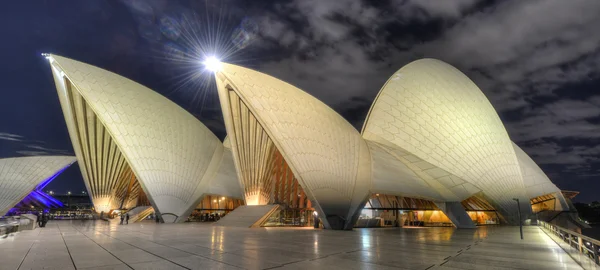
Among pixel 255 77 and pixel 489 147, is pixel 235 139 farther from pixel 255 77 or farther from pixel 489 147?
pixel 489 147

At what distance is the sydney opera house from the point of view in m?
18.5

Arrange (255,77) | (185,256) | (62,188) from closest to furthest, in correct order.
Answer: (185,256), (255,77), (62,188)

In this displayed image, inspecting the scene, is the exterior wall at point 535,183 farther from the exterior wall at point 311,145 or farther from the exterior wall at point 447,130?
the exterior wall at point 311,145

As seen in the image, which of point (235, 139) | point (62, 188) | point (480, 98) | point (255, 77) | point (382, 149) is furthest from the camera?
point (62, 188)

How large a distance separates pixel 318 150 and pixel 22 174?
35.8 m

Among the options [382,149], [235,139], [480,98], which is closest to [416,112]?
[382,149]

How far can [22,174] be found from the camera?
34.7 m

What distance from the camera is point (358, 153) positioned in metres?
20.4

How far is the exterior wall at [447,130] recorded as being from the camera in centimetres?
2117

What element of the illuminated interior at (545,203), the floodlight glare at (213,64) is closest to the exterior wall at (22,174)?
the floodlight glare at (213,64)

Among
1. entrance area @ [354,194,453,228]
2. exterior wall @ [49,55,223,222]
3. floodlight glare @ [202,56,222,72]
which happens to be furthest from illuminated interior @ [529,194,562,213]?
exterior wall @ [49,55,223,222]

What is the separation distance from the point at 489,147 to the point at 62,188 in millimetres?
208047

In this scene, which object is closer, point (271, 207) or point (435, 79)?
point (271, 207)

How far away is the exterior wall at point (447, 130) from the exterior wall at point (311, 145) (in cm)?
353
